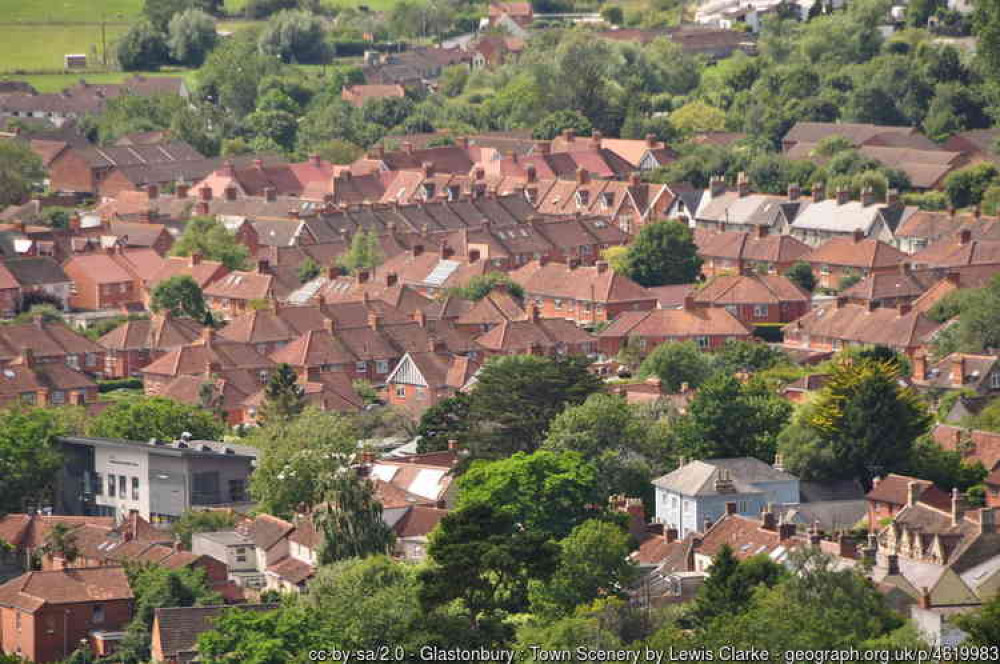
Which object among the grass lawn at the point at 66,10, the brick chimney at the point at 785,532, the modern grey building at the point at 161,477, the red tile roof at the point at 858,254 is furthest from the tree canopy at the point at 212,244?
the grass lawn at the point at 66,10

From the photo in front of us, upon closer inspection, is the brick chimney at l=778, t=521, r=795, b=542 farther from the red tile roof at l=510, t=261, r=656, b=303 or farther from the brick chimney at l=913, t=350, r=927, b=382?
the red tile roof at l=510, t=261, r=656, b=303

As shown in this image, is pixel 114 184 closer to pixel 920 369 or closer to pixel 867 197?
pixel 867 197

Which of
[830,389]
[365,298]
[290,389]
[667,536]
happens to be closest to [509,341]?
[365,298]

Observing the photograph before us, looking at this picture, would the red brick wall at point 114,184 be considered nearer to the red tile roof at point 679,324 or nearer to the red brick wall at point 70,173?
the red brick wall at point 70,173

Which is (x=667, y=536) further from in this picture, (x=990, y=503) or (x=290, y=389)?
(x=290, y=389)

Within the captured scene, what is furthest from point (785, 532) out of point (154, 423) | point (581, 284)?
point (581, 284)
